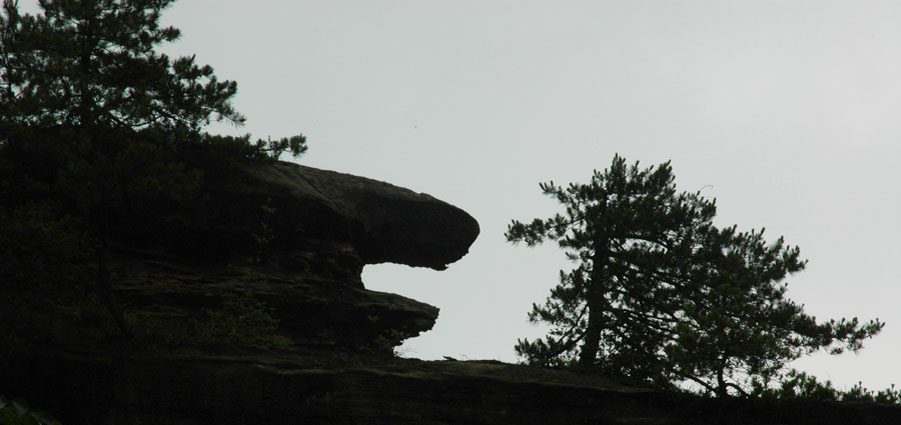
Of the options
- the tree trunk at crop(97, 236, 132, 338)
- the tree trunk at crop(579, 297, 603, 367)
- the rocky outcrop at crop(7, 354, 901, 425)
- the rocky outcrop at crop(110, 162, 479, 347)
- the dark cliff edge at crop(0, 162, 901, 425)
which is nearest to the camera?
the rocky outcrop at crop(7, 354, 901, 425)

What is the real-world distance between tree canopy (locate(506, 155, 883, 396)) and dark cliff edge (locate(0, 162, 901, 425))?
2.20 m

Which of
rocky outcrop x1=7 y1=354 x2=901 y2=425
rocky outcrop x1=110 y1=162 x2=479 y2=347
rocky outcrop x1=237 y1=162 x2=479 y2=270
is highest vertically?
rocky outcrop x1=237 y1=162 x2=479 y2=270

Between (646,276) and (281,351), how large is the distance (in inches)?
391

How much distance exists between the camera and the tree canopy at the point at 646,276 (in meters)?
17.6

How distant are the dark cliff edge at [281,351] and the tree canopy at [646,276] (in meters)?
2.20

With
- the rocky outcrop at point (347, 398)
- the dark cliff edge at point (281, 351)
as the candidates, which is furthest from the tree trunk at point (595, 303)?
the rocky outcrop at point (347, 398)

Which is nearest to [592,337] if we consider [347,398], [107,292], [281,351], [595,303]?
[595,303]

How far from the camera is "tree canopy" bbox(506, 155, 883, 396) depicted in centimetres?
1764

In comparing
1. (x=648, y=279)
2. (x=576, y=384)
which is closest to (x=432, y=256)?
(x=648, y=279)

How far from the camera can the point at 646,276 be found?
740 inches

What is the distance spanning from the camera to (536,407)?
1424 cm

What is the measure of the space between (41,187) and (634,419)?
13331 millimetres

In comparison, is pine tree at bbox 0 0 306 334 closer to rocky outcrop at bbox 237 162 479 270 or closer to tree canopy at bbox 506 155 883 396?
rocky outcrop at bbox 237 162 479 270

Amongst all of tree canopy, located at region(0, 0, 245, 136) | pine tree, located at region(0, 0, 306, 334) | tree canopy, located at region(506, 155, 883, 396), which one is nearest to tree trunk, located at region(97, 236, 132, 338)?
pine tree, located at region(0, 0, 306, 334)
